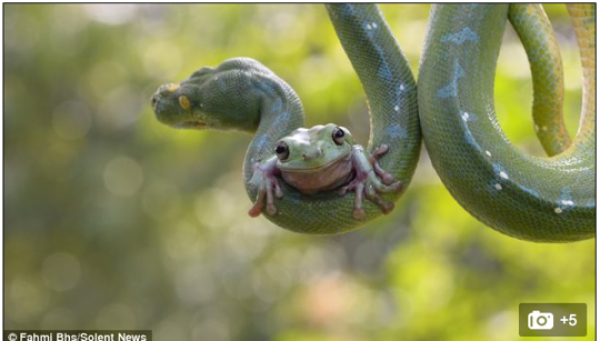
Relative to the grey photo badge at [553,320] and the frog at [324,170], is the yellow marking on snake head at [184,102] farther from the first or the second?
the grey photo badge at [553,320]

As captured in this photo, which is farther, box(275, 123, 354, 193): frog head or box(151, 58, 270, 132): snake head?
A: box(151, 58, 270, 132): snake head

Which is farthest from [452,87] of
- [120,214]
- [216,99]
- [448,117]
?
[120,214]

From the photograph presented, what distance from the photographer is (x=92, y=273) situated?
12133 millimetres

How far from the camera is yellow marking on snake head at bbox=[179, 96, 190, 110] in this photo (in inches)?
95.9

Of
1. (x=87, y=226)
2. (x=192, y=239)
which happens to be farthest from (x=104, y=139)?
(x=192, y=239)

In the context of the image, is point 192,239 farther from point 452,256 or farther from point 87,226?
point 452,256

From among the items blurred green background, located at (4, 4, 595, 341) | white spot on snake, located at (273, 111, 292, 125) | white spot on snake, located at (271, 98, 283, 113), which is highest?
blurred green background, located at (4, 4, 595, 341)

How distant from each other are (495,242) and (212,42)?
2.95 m

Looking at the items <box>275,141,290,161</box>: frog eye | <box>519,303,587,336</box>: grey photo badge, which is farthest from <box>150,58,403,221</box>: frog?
<box>519,303,587,336</box>: grey photo badge

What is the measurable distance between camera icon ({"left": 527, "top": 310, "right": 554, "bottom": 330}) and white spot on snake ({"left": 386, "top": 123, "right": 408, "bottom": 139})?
1466mm

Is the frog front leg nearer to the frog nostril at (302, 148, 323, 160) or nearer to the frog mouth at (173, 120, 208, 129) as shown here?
the frog nostril at (302, 148, 323, 160)

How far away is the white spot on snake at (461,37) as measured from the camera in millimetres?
2158

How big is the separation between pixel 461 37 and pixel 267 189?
29.2 inches

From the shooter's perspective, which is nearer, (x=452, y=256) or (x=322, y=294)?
(x=452, y=256)
